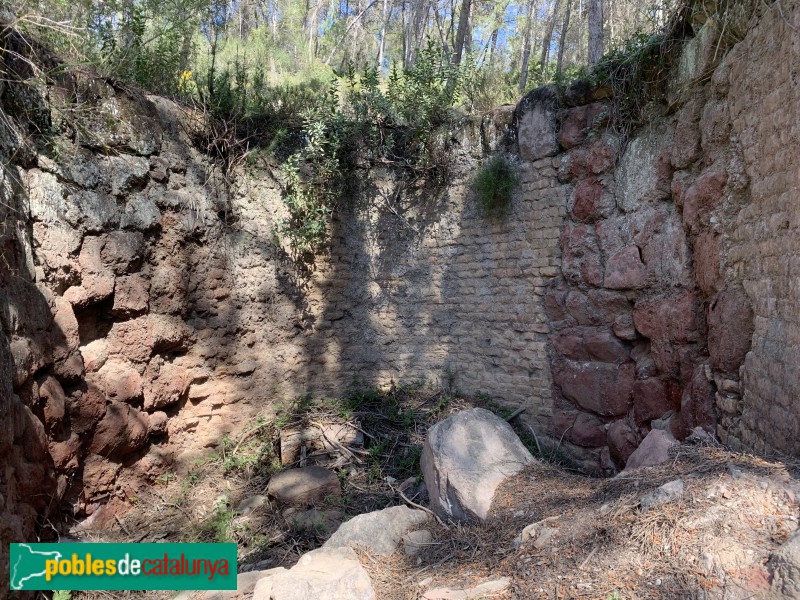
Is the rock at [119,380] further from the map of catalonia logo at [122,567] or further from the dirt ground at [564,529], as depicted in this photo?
the map of catalonia logo at [122,567]

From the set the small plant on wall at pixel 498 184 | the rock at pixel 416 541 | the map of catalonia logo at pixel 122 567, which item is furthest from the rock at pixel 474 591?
the small plant on wall at pixel 498 184

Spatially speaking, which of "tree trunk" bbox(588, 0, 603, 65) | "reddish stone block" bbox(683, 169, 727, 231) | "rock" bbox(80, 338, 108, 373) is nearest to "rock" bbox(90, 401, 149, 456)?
"rock" bbox(80, 338, 108, 373)

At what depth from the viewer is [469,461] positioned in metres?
3.88

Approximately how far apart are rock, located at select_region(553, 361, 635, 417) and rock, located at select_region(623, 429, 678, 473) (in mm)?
536

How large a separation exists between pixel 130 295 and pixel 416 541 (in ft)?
10.4

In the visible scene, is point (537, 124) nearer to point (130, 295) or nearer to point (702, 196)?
point (702, 196)

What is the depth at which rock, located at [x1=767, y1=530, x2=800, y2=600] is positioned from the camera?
1877 millimetres

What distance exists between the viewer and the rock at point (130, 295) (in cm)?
463

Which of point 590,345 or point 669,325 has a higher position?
point 669,325

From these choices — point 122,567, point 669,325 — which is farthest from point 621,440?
point 122,567

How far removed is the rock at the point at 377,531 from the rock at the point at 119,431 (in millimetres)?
2234

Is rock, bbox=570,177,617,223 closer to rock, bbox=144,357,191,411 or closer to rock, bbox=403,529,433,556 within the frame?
rock, bbox=403,529,433,556

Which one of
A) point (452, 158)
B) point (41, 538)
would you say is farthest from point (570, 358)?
point (41, 538)

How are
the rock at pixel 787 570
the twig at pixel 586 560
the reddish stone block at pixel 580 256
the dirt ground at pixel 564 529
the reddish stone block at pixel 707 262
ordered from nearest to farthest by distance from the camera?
the rock at pixel 787 570
the dirt ground at pixel 564 529
the twig at pixel 586 560
the reddish stone block at pixel 707 262
the reddish stone block at pixel 580 256
